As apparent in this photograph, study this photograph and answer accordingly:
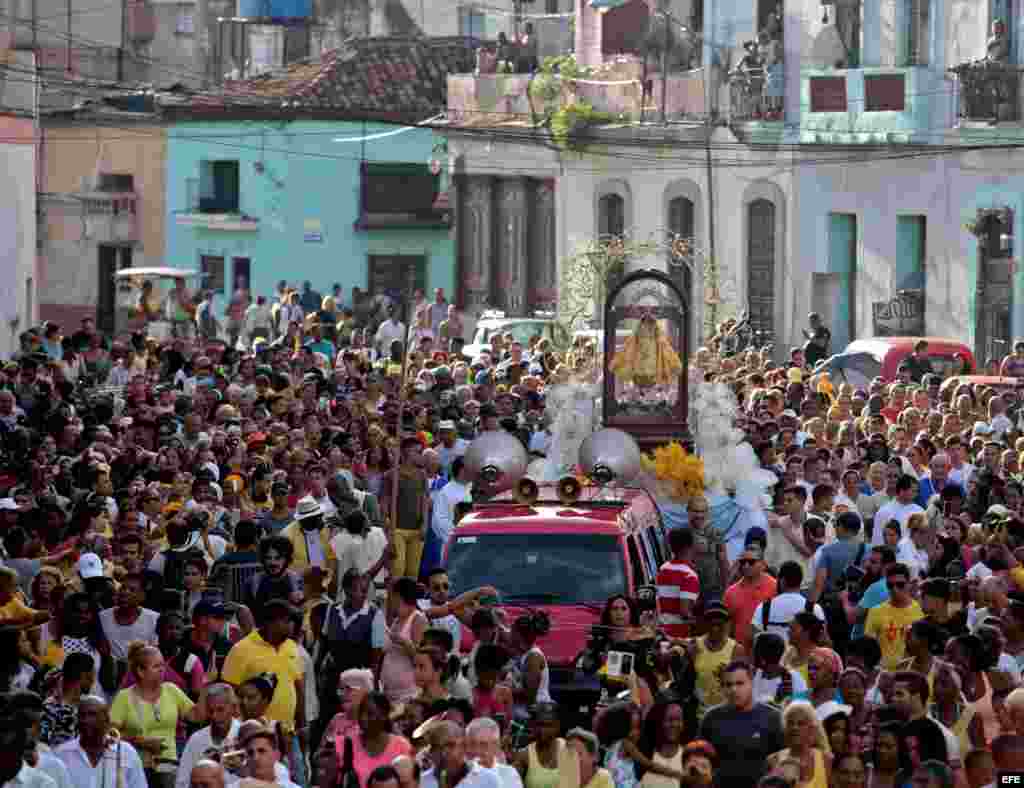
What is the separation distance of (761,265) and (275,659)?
95.8 ft

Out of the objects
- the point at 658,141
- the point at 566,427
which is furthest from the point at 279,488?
the point at 658,141

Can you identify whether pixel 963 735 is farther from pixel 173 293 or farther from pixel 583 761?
pixel 173 293

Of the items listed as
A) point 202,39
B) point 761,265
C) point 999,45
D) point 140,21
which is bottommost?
point 761,265

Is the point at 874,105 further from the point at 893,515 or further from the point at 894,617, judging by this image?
the point at 894,617

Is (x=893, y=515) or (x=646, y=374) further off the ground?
(x=646, y=374)

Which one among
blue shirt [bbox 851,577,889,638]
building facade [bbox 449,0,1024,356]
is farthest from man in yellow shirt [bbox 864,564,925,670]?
building facade [bbox 449,0,1024,356]

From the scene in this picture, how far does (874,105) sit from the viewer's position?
40000mm

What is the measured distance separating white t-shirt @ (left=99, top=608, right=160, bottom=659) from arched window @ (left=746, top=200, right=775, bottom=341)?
27.5 metres

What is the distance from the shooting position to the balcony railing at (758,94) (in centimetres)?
4262

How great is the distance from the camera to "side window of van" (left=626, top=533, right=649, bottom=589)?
1706 centimetres

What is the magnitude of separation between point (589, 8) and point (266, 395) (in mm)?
23425

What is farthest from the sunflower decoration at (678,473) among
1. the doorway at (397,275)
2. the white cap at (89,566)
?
the doorway at (397,275)

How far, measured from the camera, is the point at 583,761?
41.1ft

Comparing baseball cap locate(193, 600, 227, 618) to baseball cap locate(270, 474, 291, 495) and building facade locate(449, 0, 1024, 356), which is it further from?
building facade locate(449, 0, 1024, 356)
